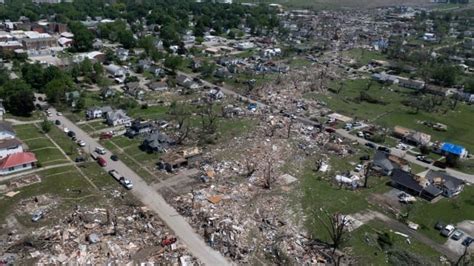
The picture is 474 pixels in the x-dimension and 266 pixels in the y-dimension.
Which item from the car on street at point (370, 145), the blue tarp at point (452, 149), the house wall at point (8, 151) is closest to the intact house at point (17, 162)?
the house wall at point (8, 151)

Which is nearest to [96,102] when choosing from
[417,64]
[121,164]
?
[121,164]

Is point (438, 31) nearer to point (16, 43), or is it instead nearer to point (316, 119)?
point (316, 119)

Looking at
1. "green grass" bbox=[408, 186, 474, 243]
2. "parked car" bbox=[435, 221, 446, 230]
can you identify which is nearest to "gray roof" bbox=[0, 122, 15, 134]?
"green grass" bbox=[408, 186, 474, 243]

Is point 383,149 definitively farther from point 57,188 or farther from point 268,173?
point 57,188

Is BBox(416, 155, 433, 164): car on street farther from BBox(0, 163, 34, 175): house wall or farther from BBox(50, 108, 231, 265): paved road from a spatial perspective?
BBox(0, 163, 34, 175): house wall

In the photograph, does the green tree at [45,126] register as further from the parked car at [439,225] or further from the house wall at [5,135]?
the parked car at [439,225]

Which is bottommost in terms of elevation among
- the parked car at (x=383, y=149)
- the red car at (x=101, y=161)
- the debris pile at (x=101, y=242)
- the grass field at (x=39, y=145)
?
the parked car at (x=383, y=149)
